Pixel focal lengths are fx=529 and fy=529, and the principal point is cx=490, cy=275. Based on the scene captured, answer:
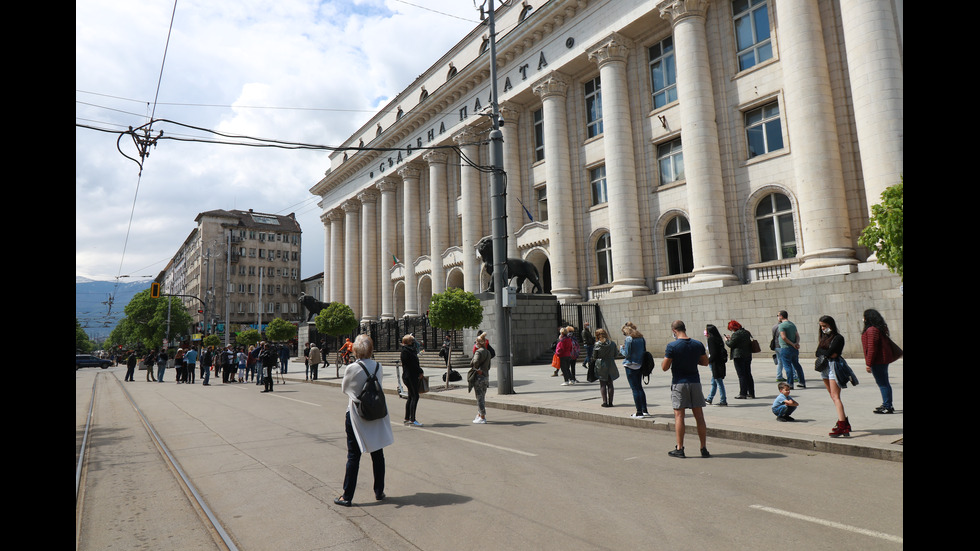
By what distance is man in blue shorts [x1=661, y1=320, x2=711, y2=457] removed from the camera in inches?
273

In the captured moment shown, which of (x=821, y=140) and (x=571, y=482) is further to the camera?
(x=821, y=140)

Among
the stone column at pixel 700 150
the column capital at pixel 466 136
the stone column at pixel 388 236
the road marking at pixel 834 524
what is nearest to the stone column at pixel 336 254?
the stone column at pixel 388 236

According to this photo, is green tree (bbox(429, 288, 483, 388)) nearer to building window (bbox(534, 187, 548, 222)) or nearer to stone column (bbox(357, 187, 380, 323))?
building window (bbox(534, 187, 548, 222))

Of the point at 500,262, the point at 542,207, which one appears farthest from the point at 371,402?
the point at 542,207

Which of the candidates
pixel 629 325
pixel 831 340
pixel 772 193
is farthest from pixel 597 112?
pixel 831 340

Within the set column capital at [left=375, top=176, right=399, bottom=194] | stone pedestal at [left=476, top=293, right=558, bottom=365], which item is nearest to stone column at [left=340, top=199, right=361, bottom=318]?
column capital at [left=375, top=176, right=399, bottom=194]

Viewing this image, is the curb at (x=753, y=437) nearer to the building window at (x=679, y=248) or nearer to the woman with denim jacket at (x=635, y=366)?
the woman with denim jacket at (x=635, y=366)

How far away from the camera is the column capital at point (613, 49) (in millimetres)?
26016

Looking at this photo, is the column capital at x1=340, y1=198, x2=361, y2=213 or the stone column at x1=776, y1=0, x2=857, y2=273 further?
the column capital at x1=340, y1=198, x2=361, y2=213

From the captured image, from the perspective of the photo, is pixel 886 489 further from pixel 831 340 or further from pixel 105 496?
pixel 105 496

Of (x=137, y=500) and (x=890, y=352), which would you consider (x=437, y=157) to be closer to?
(x=890, y=352)

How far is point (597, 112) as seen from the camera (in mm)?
29062

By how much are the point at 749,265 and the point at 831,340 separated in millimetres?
15355

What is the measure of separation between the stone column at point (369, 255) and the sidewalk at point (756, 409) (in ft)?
105
